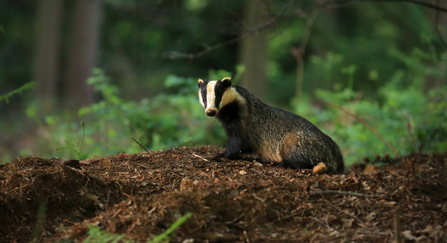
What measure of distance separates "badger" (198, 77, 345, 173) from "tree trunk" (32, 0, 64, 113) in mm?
13496

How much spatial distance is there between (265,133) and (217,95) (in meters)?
0.77

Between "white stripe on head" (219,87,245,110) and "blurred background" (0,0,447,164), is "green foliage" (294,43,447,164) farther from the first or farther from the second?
"white stripe on head" (219,87,245,110)

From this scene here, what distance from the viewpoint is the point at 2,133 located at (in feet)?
48.3

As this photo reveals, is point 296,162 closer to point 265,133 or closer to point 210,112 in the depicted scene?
point 265,133

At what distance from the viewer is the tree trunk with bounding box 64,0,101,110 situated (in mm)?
16531

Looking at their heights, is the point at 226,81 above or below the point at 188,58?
A: below

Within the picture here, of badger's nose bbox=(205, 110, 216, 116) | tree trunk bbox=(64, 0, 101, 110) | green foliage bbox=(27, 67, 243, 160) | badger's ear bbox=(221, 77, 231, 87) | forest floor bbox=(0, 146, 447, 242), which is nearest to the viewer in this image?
forest floor bbox=(0, 146, 447, 242)

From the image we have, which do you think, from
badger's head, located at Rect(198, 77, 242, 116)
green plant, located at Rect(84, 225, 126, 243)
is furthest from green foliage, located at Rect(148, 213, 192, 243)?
badger's head, located at Rect(198, 77, 242, 116)

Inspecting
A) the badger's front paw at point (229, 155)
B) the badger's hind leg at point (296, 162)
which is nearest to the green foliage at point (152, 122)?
the badger's front paw at point (229, 155)

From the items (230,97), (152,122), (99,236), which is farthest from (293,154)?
(152,122)

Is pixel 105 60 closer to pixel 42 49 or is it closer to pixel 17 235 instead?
pixel 42 49

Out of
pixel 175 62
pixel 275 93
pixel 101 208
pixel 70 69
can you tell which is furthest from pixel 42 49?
pixel 101 208

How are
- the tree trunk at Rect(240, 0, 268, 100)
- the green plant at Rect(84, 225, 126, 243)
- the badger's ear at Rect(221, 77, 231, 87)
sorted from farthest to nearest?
the tree trunk at Rect(240, 0, 268, 100), the badger's ear at Rect(221, 77, 231, 87), the green plant at Rect(84, 225, 126, 243)

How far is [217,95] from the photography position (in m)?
4.84
